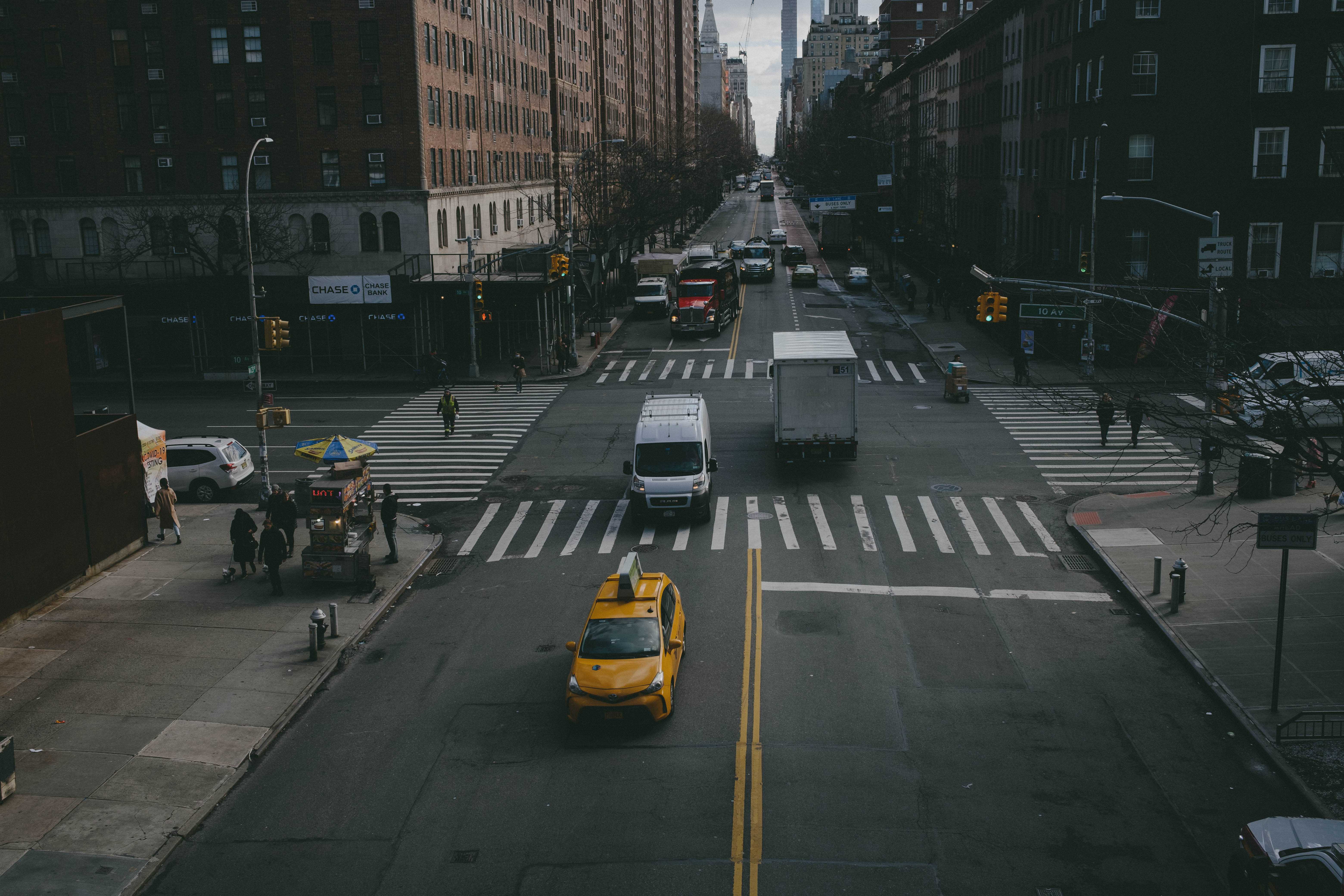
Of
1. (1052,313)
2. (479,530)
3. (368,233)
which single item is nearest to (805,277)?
(368,233)

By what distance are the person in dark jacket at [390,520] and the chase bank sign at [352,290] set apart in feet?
90.8

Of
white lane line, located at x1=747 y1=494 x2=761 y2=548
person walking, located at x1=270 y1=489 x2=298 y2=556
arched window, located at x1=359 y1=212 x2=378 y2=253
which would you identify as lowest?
white lane line, located at x1=747 y1=494 x2=761 y2=548

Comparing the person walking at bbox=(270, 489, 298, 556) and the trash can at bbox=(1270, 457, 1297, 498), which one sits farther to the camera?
the trash can at bbox=(1270, 457, 1297, 498)

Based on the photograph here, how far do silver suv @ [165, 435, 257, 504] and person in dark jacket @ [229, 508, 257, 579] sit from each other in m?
8.25

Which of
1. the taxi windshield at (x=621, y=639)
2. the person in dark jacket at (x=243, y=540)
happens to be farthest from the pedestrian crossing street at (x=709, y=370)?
the taxi windshield at (x=621, y=639)

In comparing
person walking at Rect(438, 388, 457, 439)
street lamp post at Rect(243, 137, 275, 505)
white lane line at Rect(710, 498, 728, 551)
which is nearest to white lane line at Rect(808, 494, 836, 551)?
white lane line at Rect(710, 498, 728, 551)

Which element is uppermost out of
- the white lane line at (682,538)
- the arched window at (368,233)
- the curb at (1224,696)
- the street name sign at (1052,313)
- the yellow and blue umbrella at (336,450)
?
the arched window at (368,233)

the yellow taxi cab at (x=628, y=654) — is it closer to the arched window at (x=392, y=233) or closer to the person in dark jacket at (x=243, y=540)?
the person in dark jacket at (x=243, y=540)

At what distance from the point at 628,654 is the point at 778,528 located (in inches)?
427

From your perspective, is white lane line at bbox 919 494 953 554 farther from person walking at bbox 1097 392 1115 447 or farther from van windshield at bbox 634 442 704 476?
person walking at bbox 1097 392 1115 447

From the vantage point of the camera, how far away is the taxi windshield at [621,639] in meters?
16.3

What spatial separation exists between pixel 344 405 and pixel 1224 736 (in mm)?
36059

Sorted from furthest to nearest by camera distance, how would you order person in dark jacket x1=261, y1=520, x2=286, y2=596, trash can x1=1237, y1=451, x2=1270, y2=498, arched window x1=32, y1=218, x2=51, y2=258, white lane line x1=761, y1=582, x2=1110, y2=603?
arched window x1=32, y1=218, x2=51, y2=258 → person in dark jacket x1=261, y1=520, x2=286, y2=596 → white lane line x1=761, y1=582, x2=1110, y2=603 → trash can x1=1237, y1=451, x2=1270, y2=498

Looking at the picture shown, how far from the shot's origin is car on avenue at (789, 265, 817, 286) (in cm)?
7738
